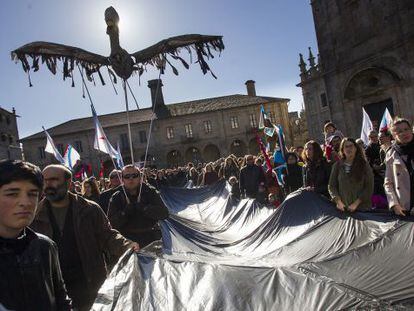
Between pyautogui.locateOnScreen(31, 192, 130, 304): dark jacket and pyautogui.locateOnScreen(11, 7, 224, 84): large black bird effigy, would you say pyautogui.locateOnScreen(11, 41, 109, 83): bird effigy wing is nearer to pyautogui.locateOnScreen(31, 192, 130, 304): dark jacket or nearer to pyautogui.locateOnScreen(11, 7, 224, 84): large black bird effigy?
pyautogui.locateOnScreen(11, 7, 224, 84): large black bird effigy

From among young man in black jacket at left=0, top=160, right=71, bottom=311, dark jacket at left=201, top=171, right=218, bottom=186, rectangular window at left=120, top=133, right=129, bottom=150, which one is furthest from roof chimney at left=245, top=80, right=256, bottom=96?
young man in black jacket at left=0, top=160, right=71, bottom=311

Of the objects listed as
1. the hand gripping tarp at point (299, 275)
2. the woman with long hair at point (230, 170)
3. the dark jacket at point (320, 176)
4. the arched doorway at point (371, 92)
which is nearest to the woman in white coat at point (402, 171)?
the hand gripping tarp at point (299, 275)

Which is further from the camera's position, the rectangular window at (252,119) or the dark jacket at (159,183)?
the rectangular window at (252,119)

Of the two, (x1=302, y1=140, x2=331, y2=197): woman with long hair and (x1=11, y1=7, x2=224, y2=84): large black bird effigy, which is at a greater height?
(x1=11, y1=7, x2=224, y2=84): large black bird effigy

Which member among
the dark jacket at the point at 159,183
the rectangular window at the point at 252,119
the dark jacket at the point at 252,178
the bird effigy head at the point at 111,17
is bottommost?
the dark jacket at the point at 159,183

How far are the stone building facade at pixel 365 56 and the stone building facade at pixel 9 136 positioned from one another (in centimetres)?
4145

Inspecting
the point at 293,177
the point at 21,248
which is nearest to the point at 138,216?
the point at 21,248

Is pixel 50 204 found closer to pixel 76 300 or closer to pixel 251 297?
pixel 76 300

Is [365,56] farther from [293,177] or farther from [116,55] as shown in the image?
[116,55]

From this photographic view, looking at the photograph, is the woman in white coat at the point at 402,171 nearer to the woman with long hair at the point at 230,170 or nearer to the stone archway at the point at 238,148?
the woman with long hair at the point at 230,170

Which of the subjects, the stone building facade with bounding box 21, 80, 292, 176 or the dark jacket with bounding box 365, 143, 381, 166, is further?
the stone building facade with bounding box 21, 80, 292, 176

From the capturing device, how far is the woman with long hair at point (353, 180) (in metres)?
5.36

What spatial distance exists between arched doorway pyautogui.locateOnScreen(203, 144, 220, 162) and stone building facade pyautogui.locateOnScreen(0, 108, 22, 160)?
A: 2563cm

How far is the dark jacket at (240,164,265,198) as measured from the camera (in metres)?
10.4
